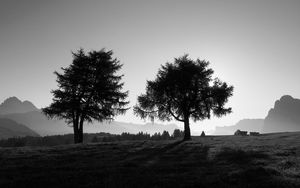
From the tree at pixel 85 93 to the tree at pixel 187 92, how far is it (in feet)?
20.0

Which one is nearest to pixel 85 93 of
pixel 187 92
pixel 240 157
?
pixel 187 92

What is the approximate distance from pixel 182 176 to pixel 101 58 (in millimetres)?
33674

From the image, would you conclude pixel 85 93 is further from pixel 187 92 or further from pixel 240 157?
pixel 240 157

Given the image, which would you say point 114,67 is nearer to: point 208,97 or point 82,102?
point 82,102

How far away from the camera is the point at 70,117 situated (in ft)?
140

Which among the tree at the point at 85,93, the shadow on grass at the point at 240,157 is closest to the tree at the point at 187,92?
the tree at the point at 85,93

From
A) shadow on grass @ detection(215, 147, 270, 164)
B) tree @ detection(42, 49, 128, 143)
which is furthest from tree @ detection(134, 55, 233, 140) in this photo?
shadow on grass @ detection(215, 147, 270, 164)

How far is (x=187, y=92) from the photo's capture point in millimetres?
41906

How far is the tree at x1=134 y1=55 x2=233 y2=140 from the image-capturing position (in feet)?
136

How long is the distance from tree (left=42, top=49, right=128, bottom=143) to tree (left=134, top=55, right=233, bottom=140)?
610cm

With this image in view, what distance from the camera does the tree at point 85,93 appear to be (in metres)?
41.3

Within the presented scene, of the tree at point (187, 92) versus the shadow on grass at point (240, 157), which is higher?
the tree at point (187, 92)

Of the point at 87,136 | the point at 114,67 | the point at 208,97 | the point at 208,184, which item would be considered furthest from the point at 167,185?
the point at 87,136

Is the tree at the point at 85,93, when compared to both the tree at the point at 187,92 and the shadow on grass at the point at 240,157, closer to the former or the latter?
the tree at the point at 187,92
